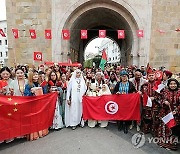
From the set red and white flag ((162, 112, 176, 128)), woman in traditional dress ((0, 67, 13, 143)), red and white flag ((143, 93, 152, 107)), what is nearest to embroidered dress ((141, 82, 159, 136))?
red and white flag ((143, 93, 152, 107))

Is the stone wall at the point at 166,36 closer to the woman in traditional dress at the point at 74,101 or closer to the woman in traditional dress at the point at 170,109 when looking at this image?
the woman in traditional dress at the point at 74,101

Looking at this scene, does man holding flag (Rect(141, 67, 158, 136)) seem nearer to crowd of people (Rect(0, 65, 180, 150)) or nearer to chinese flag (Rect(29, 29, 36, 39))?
crowd of people (Rect(0, 65, 180, 150))

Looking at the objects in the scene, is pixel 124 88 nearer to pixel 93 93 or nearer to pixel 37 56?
pixel 93 93

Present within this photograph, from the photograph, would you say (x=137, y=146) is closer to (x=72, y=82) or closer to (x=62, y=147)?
(x=62, y=147)

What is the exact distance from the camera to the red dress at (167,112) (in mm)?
4172

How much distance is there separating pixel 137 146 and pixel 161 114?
36.1 inches

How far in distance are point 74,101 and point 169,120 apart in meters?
2.59

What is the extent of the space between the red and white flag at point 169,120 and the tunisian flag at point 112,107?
1196mm

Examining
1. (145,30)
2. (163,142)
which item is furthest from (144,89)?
(145,30)

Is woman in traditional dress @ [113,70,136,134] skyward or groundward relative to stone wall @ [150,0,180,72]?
groundward

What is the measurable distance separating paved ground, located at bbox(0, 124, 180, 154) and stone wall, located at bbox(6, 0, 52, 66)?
25.8ft

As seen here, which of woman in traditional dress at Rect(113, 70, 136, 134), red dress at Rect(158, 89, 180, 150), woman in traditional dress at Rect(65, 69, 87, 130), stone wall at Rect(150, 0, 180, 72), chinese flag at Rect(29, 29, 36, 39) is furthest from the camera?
stone wall at Rect(150, 0, 180, 72)

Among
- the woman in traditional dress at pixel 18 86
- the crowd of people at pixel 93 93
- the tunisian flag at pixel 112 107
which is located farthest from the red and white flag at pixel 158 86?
the woman in traditional dress at pixel 18 86

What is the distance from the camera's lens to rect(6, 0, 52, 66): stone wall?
11766 millimetres
